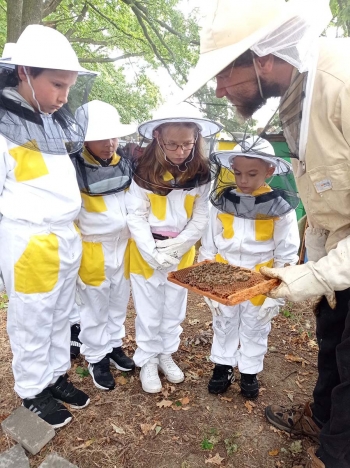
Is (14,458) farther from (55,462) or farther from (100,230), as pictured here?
(100,230)

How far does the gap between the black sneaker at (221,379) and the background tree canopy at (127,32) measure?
472 cm

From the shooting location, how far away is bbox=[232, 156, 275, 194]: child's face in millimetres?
3096

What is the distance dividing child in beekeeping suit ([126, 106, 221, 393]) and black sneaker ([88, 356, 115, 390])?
1.06 ft

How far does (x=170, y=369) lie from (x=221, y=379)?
1.74 ft

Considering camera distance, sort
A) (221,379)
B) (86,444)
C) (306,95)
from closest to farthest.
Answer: (306,95), (86,444), (221,379)

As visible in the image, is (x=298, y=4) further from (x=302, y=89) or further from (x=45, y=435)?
(x=45, y=435)

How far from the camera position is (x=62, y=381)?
3348 millimetres

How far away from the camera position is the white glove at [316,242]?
246 cm

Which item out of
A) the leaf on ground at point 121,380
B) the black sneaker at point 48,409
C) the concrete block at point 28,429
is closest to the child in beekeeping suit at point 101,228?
the leaf on ground at point 121,380

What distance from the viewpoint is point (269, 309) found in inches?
123

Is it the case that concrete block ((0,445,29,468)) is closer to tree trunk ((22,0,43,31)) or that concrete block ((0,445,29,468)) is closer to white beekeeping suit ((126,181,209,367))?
white beekeeping suit ((126,181,209,367))

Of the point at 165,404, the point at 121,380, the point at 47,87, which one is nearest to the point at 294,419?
the point at 165,404

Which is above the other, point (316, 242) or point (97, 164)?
point (97, 164)

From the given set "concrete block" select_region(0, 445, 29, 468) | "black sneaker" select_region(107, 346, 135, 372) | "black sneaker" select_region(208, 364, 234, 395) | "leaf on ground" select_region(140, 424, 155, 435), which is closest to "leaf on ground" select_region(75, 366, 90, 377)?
"black sneaker" select_region(107, 346, 135, 372)
